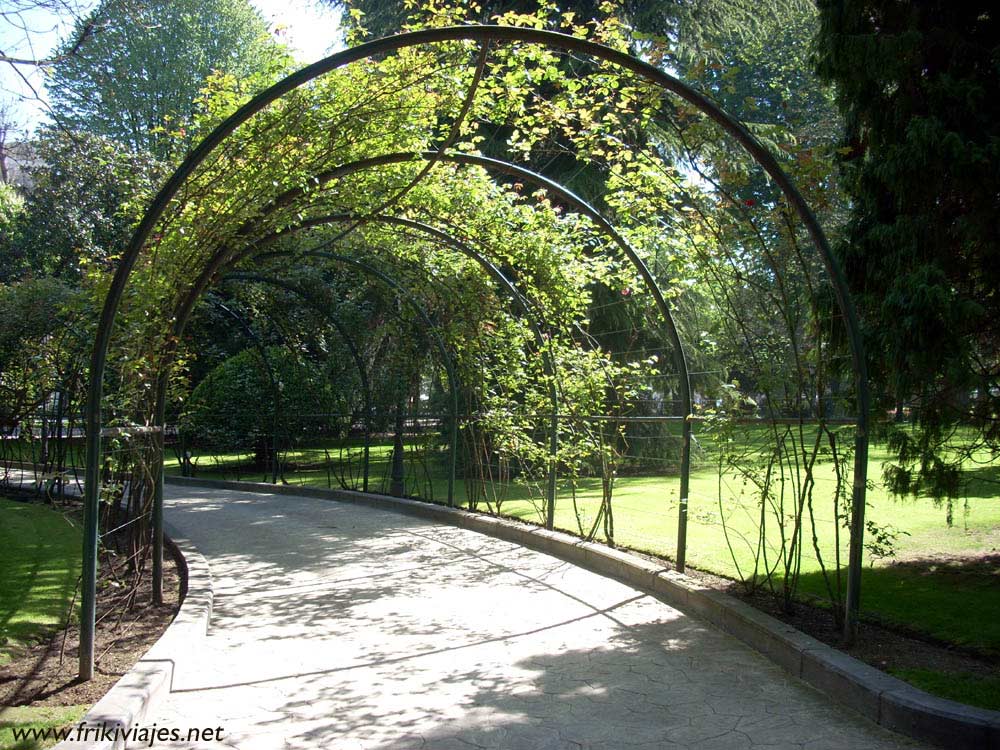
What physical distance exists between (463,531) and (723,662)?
18.3 feet

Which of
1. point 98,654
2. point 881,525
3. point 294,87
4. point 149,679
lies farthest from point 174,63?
point 149,679

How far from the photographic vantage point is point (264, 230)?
7.20 m

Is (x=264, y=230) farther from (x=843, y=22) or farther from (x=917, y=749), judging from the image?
(x=917, y=749)

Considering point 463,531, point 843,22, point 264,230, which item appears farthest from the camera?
point 463,531

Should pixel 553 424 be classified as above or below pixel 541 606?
above

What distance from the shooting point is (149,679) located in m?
4.27

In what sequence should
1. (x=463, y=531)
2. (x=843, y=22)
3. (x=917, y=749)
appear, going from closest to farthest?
(x=917, y=749) → (x=843, y=22) → (x=463, y=531)

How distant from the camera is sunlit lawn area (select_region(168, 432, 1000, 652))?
5773 mm

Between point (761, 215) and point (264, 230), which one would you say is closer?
point (761, 215)

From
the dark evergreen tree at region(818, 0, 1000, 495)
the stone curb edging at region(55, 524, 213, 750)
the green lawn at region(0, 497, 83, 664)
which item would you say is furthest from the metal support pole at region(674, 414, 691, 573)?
the green lawn at region(0, 497, 83, 664)

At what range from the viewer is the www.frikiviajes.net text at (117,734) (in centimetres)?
356

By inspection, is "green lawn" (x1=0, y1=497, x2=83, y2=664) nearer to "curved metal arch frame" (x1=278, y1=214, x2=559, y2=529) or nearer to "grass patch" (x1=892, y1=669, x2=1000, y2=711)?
"curved metal arch frame" (x1=278, y1=214, x2=559, y2=529)

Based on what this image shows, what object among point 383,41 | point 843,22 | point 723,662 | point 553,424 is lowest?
point 723,662

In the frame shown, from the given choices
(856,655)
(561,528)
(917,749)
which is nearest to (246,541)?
(561,528)
